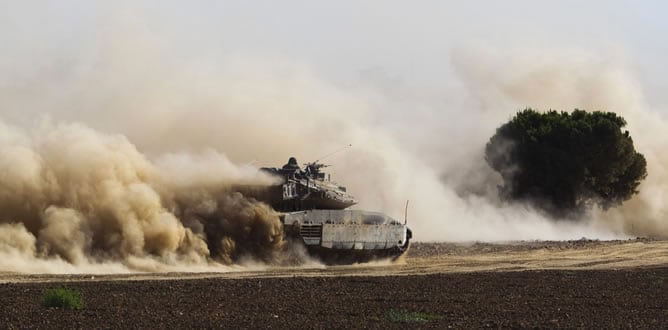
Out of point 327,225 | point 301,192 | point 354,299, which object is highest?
point 301,192

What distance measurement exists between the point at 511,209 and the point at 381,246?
29105 millimetres

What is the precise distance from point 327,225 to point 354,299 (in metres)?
12.4

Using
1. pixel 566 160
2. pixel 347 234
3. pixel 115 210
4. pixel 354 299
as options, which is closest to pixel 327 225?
pixel 347 234

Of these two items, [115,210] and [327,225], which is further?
[327,225]

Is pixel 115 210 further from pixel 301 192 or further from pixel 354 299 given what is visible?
pixel 354 299

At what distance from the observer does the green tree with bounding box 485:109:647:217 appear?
63719mm

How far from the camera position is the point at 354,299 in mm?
22375

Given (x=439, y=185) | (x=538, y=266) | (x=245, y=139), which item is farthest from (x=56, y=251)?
(x=439, y=185)

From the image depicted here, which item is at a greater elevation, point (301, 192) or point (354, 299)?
point (301, 192)

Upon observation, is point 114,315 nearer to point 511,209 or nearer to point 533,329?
point 533,329

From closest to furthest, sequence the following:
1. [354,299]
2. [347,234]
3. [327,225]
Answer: [354,299]
[327,225]
[347,234]

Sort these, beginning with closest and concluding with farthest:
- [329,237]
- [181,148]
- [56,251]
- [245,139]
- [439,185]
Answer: [56,251], [329,237], [181,148], [245,139], [439,185]

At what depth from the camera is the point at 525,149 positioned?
66000 mm

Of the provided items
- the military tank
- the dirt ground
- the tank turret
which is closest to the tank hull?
the military tank
